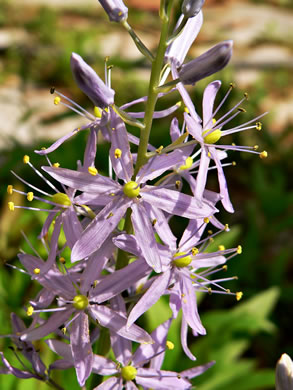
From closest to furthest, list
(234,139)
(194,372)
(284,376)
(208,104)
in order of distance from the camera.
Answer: (284,376) < (208,104) < (194,372) < (234,139)

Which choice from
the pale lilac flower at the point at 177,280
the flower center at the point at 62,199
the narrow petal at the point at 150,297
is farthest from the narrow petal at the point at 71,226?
the narrow petal at the point at 150,297

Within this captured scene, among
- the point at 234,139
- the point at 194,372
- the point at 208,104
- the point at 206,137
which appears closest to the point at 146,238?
the point at 206,137

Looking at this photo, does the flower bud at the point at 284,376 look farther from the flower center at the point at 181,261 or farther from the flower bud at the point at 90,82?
the flower bud at the point at 90,82

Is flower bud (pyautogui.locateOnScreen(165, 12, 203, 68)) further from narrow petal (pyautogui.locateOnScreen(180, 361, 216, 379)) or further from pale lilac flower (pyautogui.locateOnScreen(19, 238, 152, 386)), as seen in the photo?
narrow petal (pyautogui.locateOnScreen(180, 361, 216, 379))

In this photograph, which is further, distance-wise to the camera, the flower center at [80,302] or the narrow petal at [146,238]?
the flower center at [80,302]

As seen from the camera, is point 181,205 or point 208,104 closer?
point 181,205

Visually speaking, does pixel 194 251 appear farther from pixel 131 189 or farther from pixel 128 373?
pixel 128 373

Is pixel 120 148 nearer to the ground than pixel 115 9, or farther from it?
nearer to the ground
